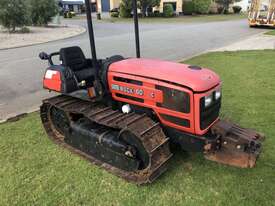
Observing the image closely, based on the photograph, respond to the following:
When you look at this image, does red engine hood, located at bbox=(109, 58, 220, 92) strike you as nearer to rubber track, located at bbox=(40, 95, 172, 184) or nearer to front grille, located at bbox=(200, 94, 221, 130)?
front grille, located at bbox=(200, 94, 221, 130)

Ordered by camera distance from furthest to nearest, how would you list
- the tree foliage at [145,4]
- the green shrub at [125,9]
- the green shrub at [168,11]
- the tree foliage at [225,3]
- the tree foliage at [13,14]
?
the tree foliage at [225,3] → the green shrub at [168,11] → the green shrub at [125,9] → the tree foliage at [145,4] → the tree foliage at [13,14]

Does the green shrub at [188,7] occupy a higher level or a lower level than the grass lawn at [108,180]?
higher

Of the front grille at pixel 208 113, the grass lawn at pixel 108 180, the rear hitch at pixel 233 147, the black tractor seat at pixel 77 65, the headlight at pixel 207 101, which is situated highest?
the black tractor seat at pixel 77 65

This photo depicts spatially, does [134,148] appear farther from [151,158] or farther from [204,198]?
[204,198]

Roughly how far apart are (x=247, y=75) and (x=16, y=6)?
62.0ft

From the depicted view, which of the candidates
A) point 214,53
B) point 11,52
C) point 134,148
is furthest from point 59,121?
point 11,52

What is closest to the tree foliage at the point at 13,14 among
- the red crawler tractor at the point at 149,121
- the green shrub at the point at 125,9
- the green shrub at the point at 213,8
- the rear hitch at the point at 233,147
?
the red crawler tractor at the point at 149,121

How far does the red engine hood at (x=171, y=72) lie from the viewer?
10.2 ft

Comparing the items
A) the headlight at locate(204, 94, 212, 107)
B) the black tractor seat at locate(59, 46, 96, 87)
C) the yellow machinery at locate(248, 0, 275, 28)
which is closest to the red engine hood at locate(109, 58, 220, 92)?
the headlight at locate(204, 94, 212, 107)

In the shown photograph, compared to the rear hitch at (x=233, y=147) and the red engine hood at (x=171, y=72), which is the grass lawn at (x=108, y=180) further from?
the red engine hood at (x=171, y=72)

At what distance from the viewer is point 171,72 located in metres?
3.34

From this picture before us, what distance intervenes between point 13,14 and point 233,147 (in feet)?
71.7

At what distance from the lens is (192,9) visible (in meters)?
45.3

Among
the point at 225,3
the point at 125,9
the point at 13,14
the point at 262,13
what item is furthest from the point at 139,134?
the point at 225,3
